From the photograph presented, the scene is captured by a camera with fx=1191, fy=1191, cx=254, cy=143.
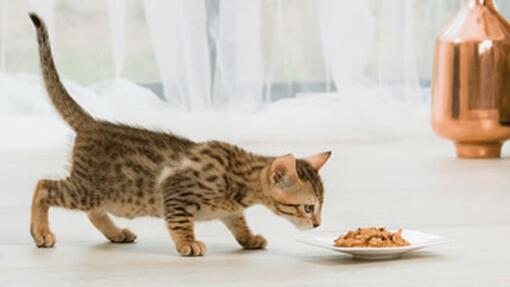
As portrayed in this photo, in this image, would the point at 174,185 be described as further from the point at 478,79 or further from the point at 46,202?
the point at 478,79

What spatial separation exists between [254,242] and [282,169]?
0.17 meters

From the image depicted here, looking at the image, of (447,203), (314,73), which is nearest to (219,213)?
(447,203)

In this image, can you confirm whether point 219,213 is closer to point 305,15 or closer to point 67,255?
point 67,255

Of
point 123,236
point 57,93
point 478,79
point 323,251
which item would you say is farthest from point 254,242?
point 478,79

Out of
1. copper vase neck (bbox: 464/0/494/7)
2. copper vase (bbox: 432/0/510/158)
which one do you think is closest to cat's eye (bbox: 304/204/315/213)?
copper vase (bbox: 432/0/510/158)

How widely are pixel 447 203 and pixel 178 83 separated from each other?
1.68 metres

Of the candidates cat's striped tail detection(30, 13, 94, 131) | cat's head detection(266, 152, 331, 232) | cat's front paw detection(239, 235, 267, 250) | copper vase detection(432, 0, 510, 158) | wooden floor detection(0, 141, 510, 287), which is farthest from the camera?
copper vase detection(432, 0, 510, 158)

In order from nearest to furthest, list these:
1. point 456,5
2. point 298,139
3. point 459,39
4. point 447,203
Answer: point 447,203
point 459,39
point 298,139
point 456,5

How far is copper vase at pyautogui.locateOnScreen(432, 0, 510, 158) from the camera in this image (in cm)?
339

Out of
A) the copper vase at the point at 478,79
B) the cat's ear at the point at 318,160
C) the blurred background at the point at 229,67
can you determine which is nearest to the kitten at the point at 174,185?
the cat's ear at the point at 318,160

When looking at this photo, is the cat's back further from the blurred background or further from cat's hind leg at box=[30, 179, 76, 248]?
the blurred background

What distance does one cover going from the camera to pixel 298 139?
3959mm

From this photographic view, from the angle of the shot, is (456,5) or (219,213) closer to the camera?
(219,213)

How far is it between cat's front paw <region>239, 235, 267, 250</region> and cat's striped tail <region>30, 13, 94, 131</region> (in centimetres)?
35
